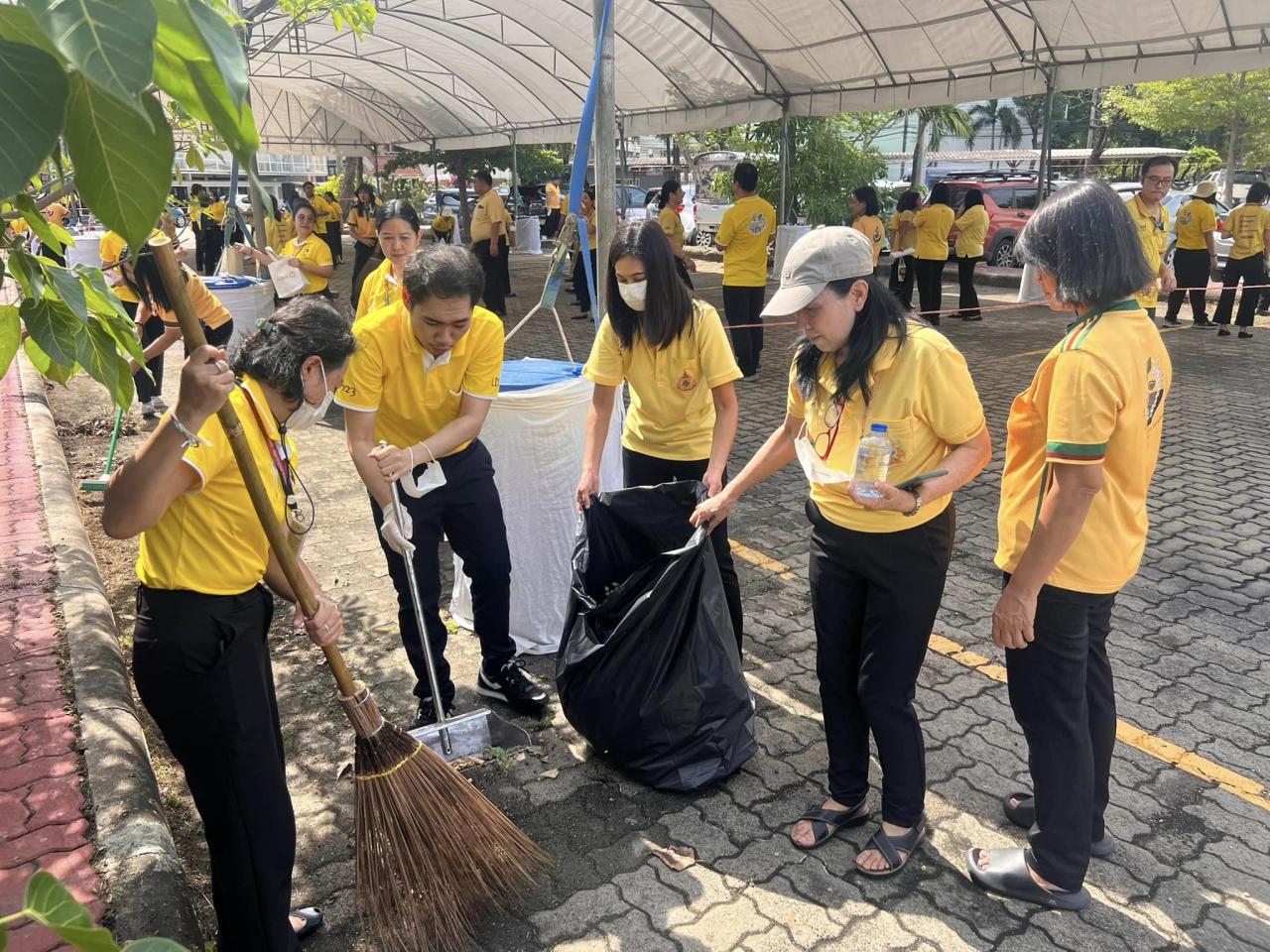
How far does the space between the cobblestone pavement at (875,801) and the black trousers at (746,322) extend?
3755 mm

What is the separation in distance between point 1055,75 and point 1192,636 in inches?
286

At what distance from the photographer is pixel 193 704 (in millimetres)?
1871

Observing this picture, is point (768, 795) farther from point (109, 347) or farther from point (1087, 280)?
point (109, 347)

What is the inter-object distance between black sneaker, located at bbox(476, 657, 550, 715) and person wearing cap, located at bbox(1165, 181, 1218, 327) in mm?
9510

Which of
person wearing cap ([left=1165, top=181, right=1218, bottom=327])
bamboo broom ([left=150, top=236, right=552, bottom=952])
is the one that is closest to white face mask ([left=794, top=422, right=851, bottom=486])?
bamboo broom ([left=150, top=236, right=552, bottom=952])

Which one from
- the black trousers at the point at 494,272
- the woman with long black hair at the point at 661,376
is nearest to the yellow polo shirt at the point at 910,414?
the woman with long black hair at the point at 661,376

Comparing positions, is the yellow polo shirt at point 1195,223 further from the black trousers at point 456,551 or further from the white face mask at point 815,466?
the black trousers at point 456,551

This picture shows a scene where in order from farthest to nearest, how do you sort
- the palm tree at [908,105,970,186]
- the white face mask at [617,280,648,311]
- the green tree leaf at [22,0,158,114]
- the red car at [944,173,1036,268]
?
the palm tree at [908,105,970,186]
the red car at [944,173,1036,268]
the white face mask at [617,280,648,311]
the green tree leaf at [22,0,158,114]

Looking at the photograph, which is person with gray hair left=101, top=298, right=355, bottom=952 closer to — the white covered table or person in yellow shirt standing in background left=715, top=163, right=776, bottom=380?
the white covered table

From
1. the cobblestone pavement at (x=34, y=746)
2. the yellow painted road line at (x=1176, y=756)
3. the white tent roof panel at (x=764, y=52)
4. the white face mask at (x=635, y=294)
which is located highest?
the white tent roof panel at (x=764, y=52)

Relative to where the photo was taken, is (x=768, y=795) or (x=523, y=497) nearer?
(x=768, y=795)

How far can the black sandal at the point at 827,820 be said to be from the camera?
2.61 meters

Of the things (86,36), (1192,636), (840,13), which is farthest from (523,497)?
(840,13)

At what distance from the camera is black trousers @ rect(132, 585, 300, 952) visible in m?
1.86
